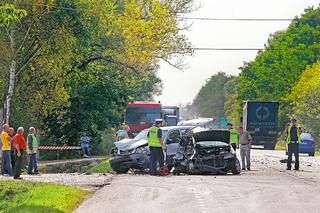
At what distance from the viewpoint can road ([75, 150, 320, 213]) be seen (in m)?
15.6

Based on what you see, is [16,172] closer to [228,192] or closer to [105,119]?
[228,192]

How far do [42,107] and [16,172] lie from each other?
13549mm

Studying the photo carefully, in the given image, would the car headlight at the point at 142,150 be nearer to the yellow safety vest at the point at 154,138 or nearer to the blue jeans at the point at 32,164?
the yellow safety vest at the point at 154,138

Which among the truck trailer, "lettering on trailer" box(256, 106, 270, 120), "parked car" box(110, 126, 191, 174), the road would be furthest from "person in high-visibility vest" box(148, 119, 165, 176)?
"lettering on trailer" box(256, 106, 270, 120)

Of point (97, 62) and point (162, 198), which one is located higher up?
point (97, 62)

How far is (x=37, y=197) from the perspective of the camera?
62.1 ft

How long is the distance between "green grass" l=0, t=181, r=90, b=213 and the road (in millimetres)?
457

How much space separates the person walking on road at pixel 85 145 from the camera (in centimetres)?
4634

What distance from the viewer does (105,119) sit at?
50.7m

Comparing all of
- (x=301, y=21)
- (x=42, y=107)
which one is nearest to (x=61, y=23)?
(x=42, y=107)

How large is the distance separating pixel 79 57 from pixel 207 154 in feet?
45.7

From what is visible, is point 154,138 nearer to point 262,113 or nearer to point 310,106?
point 262,113

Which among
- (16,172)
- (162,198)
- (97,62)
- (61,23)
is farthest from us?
(97,62)

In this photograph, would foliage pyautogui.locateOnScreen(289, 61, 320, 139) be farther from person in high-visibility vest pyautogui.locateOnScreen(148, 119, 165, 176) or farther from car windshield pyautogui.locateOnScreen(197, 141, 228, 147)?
person in high-visibility vest pyautogui.locateOnScreen(148, 119, 165, 176)
